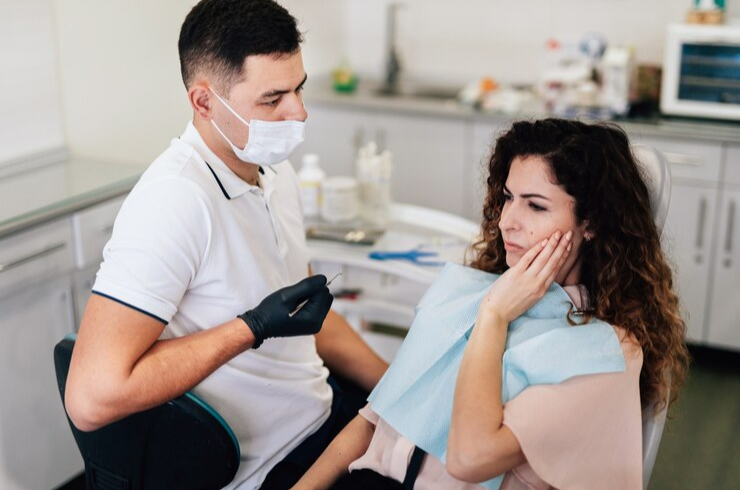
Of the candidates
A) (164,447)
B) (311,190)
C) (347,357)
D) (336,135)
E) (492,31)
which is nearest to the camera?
(164,447)

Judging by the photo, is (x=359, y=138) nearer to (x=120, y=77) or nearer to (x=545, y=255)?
(x=120, y=77)

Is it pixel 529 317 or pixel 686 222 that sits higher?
pixel 529 317

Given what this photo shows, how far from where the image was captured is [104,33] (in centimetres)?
292

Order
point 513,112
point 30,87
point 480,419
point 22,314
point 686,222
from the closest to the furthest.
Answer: point 480,419 → point 22,314 → point 30,87 → point 686,222 → point 513,112

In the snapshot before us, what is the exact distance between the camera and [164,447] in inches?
59.0

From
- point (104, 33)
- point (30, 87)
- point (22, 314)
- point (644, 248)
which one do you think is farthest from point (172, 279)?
point (104, 33)

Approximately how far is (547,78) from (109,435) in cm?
252

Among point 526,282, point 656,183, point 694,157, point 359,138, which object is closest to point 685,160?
point 694,157

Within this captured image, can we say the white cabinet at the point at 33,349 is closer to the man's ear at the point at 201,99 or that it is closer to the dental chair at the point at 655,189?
the man's ear at the point at 201,99

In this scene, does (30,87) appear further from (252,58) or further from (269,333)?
(269,333)

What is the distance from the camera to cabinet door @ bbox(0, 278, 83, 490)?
228 centimetres

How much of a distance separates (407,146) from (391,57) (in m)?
0.59

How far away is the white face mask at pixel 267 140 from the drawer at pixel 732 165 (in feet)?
6.58

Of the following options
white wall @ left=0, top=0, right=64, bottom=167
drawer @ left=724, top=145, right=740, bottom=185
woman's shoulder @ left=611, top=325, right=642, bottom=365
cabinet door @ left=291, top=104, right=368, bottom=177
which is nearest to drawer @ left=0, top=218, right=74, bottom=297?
white wall @ left=0, top=0, right=64, bottom=167
